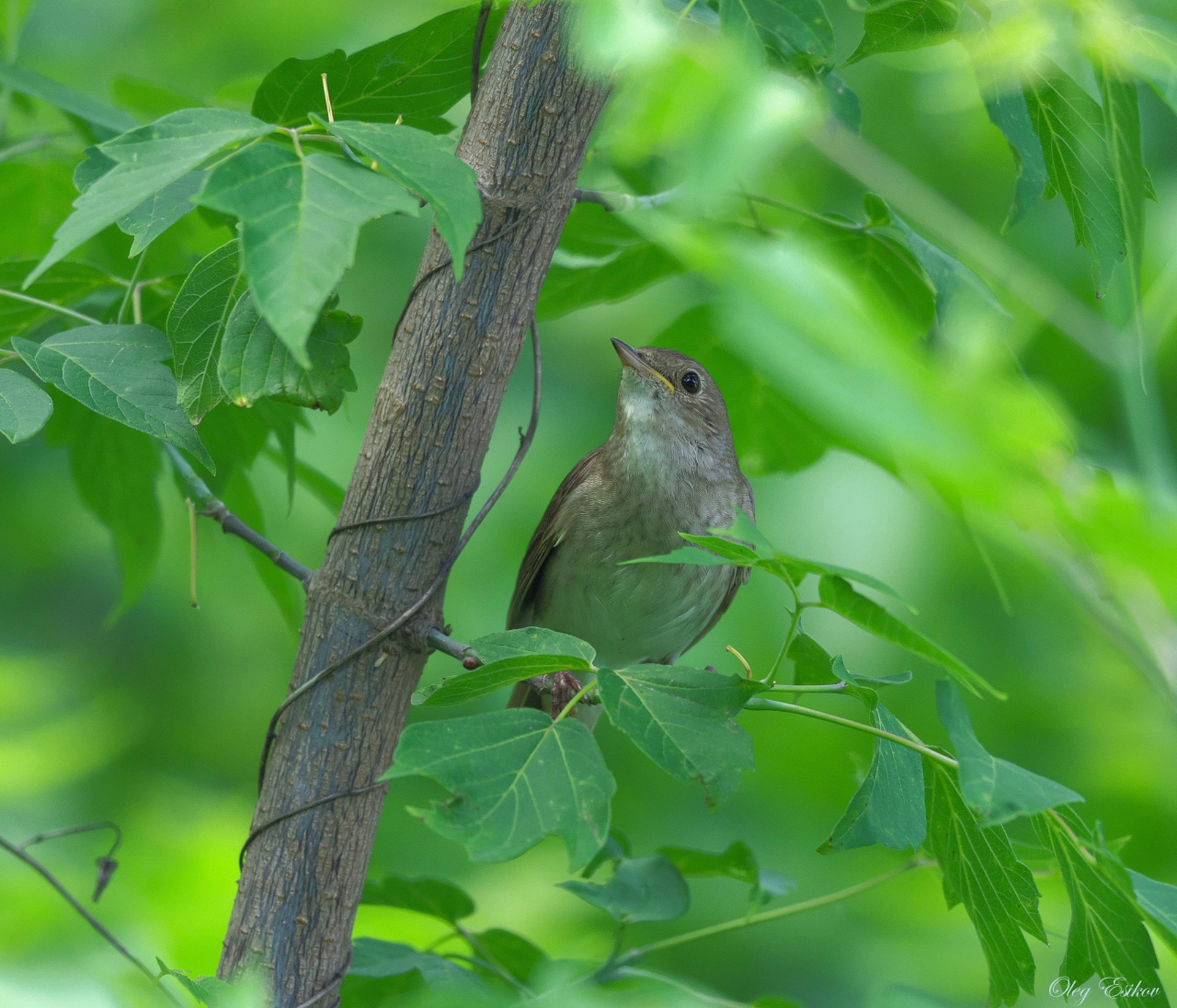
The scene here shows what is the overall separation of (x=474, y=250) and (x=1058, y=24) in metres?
0.78

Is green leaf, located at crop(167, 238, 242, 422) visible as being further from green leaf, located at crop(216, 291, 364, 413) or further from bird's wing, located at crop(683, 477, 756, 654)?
bird's wing, located at crop(683, 477, 756, 654)

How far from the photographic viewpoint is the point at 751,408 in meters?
2.07

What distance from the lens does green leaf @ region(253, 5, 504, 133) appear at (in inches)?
55.2

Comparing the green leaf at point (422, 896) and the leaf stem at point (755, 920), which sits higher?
the leaf stem at point (755, 920)

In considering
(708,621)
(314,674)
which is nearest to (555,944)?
(708,621)

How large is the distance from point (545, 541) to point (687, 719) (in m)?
1.55

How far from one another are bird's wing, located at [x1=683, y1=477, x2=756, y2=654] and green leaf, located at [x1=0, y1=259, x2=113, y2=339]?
4.96ft

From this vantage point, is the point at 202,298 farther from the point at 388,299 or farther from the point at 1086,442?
the point at 388,299

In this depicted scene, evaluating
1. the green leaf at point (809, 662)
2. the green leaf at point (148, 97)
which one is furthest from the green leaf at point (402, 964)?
the green leaf at point (148, 97)

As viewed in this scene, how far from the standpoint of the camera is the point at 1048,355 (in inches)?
152

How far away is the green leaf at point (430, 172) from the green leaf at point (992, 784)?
618 mm

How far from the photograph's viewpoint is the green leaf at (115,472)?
5.54 ft

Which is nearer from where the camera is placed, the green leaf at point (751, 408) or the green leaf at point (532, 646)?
the green leaf at point (532, 646)

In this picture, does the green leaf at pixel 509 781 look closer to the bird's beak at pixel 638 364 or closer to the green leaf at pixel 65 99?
the green leaf at pixel 65 99
